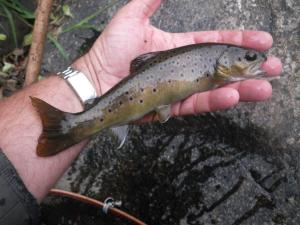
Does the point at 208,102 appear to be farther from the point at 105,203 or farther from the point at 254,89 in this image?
the point at 105,203

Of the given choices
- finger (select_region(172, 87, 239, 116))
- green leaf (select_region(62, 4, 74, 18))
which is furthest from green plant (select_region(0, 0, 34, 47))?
finger (select_region(172, 87, 239, 116))

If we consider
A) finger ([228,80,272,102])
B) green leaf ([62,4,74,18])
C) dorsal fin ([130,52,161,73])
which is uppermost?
green leaf ([62,4,74,18])

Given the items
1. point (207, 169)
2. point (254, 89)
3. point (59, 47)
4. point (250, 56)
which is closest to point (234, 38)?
point (250, 56)

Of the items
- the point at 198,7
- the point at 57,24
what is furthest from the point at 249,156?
the point at 57,24

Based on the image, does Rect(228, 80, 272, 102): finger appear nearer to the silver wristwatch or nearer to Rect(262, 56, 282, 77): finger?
Rect(262, 56, 282, 77): finger

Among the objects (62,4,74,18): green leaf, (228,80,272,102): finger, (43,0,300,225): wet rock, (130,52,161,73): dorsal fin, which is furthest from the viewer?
(62,4,74,18): green leaf

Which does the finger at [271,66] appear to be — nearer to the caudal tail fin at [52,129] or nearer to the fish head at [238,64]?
the fish head at [238,64]
